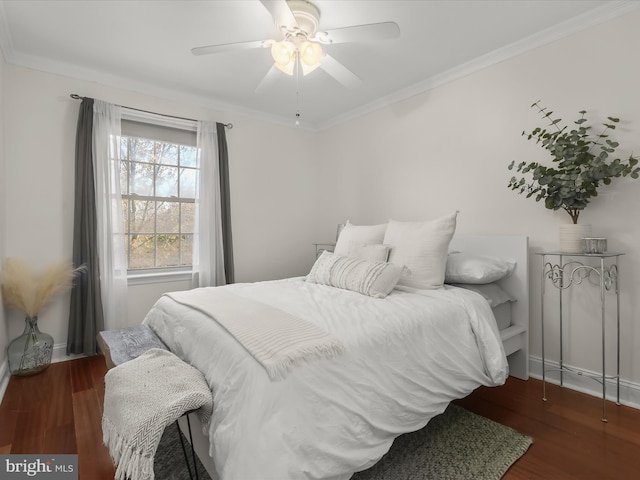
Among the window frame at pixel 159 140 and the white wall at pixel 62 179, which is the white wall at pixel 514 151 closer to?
the white wall at pixel 62 179

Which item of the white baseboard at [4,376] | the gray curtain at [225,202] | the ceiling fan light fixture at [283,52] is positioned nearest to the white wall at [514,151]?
the gray curtain at [225,202]

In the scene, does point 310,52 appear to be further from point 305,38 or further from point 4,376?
point 4,376

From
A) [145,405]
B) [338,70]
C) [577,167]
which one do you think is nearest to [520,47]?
[577,167]

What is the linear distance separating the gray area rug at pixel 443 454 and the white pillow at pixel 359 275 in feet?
2.61

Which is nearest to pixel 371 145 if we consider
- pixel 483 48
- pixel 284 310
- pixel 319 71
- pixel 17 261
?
pixel 319 71

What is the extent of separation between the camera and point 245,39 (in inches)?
97.1

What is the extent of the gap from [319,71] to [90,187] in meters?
2.26

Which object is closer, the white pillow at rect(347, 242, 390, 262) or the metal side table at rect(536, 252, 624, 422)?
the metal side table at rect(536, 252, 624, 422)

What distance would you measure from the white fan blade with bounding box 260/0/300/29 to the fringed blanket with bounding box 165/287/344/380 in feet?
5.06

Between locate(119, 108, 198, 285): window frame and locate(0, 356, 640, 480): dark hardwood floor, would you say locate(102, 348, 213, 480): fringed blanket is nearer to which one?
locate(0, 356, 640, 480): dark hardwood floor

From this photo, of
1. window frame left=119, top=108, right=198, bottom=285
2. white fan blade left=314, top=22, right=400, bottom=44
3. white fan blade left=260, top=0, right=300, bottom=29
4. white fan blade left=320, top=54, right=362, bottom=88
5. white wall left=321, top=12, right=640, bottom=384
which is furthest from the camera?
window frame left=119, top=108, right=198, bottom=285

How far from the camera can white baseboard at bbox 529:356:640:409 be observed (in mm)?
2082

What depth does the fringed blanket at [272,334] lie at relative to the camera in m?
1.21

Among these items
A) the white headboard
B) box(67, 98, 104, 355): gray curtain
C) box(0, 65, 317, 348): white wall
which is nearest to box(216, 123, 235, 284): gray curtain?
box(0, 65, 317, 348): white wall
